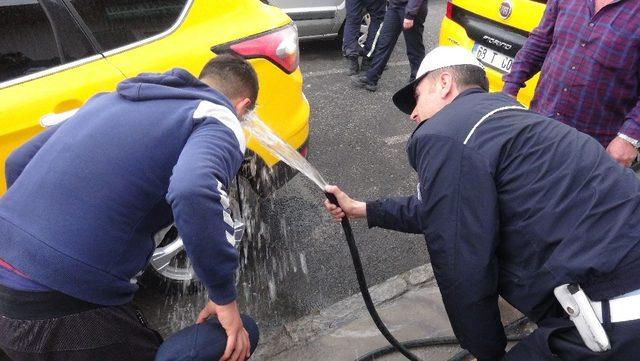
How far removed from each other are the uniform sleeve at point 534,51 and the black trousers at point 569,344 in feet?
4.93

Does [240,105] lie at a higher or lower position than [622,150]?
higher

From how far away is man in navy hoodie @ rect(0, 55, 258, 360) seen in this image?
131 cm

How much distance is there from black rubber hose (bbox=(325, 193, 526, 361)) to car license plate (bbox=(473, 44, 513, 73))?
171 cm

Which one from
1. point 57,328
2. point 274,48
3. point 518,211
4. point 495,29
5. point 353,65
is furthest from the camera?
point 353,65

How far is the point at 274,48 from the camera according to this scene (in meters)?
2.54

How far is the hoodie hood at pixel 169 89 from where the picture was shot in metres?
1.43

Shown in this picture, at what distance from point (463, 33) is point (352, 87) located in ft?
6.27

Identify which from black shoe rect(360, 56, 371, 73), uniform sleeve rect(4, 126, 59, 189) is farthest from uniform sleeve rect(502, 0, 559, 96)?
black shoe rect(360, 56, 371, 73)

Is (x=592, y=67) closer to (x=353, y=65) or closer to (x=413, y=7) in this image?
(x=413, y=7)

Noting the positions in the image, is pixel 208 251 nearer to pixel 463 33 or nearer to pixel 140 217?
pixel 140 217

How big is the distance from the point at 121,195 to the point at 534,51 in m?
2.19

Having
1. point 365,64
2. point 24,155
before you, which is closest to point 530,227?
point 24,155

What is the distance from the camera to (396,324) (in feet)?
8.36

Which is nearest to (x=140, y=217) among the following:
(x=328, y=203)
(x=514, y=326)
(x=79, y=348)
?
(x=79, y=348)
